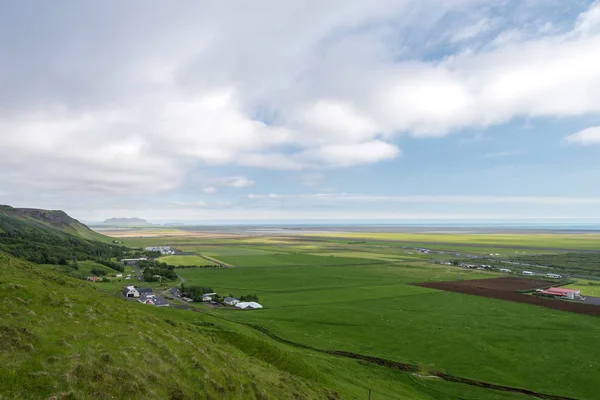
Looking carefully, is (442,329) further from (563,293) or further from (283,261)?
(283,261)

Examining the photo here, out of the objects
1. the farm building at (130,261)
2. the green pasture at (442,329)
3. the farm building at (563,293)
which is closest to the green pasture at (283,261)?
the farm building at (130,261)

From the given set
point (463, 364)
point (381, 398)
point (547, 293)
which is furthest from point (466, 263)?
point (381, 398)

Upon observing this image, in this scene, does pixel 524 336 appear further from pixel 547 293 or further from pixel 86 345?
pixel 86 345

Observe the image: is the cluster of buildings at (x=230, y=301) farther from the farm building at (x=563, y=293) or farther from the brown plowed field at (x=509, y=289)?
the farm building at (x=563, y=293)

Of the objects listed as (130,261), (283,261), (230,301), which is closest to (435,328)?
(230,301)

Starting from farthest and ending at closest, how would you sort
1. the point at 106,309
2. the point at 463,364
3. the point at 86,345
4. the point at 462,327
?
the point at 462,327 < the point at 463,364 < the point at 106,309 < the point at 86,345

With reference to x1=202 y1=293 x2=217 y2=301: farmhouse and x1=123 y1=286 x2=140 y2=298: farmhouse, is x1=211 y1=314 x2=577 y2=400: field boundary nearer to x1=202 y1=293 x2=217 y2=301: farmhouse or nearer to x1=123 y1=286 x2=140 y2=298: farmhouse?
x1=202 y1=293 x2=217 y2=301: farmhouse

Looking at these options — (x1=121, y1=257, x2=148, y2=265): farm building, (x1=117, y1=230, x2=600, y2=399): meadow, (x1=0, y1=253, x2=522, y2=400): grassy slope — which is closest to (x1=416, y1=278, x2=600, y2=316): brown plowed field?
(x1=117, y1=230, x2=600, y2=399): meadow
